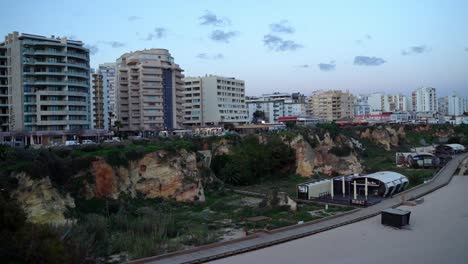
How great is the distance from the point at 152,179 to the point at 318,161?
23.3 metres

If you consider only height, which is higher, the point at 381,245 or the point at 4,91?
the point at 4,91

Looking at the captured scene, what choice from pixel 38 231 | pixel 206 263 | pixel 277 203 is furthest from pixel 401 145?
pixel 38 231

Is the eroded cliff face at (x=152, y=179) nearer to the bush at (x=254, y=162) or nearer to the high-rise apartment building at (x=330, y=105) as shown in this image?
the bush at (x=254, y=162)

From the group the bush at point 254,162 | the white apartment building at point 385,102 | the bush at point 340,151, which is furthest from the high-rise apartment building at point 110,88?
the white apartment building at point 385,102

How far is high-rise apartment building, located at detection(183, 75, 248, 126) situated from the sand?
212 ft

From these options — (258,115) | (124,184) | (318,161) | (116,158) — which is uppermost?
(258,115)

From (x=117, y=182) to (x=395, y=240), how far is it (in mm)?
19329

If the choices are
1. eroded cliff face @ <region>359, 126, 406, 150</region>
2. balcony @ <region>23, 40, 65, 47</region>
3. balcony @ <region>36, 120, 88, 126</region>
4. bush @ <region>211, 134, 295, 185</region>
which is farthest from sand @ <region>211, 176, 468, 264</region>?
eroded cliff face @ <region>359, 126, 406, 150</region>

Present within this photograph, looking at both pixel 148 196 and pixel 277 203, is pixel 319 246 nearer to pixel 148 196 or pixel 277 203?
pixel 277 203

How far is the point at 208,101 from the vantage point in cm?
8775

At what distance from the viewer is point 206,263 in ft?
52.9

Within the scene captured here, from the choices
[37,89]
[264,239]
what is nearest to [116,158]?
[264,239]

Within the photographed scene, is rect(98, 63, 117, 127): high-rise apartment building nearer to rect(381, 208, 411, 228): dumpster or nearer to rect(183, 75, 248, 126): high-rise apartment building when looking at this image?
rect(183, 75, 248, 126): high-rise apartment building

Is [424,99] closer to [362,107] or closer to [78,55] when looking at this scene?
[362,107]
